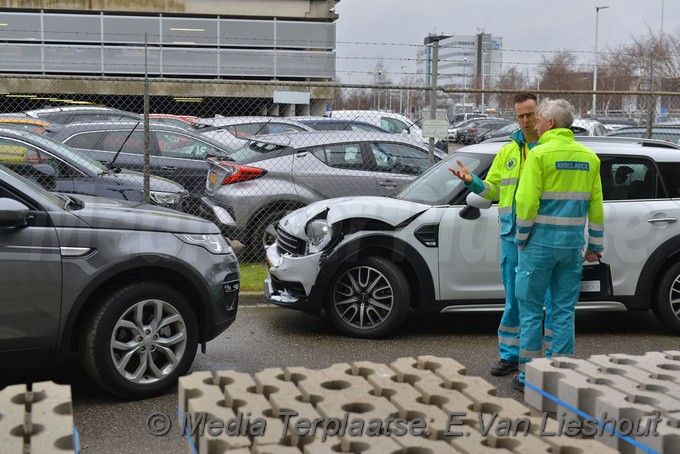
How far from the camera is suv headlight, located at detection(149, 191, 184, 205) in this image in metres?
11.4

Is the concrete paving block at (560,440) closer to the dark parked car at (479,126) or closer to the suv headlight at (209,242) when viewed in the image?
the suv headlight at (209,242)

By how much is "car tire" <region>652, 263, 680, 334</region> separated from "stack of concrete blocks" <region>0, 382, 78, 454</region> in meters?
5.98

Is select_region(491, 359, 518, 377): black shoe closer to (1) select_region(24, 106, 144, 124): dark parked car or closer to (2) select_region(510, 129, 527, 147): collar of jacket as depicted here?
(2) select_region(510, 129, 527, 147): collar of jacket

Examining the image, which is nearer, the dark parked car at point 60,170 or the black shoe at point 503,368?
the black shoe at point 503,368

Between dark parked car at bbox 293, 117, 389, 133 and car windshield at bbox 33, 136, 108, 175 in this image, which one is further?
dark parked car at bbox 293, 117, 389, 133

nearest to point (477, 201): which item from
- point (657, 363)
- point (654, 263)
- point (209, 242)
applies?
point (654, 263)

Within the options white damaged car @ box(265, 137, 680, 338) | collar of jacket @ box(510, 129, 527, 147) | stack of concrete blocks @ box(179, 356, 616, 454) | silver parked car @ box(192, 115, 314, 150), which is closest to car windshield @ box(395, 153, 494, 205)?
white damaged car @ box(265, 137, 680, 338)

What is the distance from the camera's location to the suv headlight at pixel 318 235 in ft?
25.0

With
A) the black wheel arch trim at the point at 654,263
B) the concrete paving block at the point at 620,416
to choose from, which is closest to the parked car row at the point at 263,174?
the black wheel arch trim at the point at 654,263

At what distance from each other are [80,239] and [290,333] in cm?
275

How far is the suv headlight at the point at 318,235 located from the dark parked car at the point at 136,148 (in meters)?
5.33

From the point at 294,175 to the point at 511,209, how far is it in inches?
204

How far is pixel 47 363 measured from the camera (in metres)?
5.64

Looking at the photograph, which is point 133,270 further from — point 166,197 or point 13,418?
point 166,197
